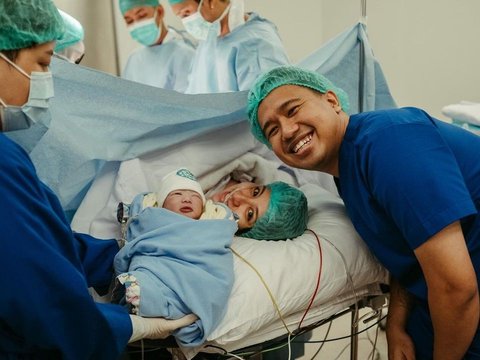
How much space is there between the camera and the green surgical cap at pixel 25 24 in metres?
0.92

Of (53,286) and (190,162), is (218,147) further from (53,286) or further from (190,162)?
(53,286)

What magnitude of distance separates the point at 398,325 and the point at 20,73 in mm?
1174

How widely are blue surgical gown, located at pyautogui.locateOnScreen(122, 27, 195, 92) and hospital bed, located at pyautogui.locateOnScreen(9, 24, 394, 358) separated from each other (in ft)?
5.07

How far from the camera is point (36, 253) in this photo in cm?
79

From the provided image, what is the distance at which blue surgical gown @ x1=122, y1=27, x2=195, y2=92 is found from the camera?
3.09m

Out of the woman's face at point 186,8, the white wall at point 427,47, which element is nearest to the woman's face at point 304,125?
the woman's face at point 186,8

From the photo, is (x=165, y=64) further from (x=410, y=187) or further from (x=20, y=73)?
(x=410, y=187)

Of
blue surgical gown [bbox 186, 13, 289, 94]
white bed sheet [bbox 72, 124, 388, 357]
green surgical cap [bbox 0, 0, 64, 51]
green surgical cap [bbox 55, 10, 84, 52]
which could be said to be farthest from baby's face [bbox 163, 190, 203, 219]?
green surgical cap [bbox 55, 10, 84, 52]

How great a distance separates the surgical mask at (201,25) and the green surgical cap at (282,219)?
134 centimetres

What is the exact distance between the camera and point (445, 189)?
38.5 inches

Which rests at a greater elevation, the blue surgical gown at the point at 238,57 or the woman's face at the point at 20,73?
the woman's face at the point at 20,73

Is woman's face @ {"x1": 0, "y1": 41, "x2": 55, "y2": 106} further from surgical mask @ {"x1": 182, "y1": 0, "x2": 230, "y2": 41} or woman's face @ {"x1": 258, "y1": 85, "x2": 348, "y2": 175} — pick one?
surgical mask @ {"x1": 182, "y1": 0, "x2": 230, "y2": 41}

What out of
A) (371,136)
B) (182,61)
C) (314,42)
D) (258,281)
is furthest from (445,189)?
(314,42)

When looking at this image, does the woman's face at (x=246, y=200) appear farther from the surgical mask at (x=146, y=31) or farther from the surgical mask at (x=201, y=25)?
the surgical mask at (x=146, y=31)
